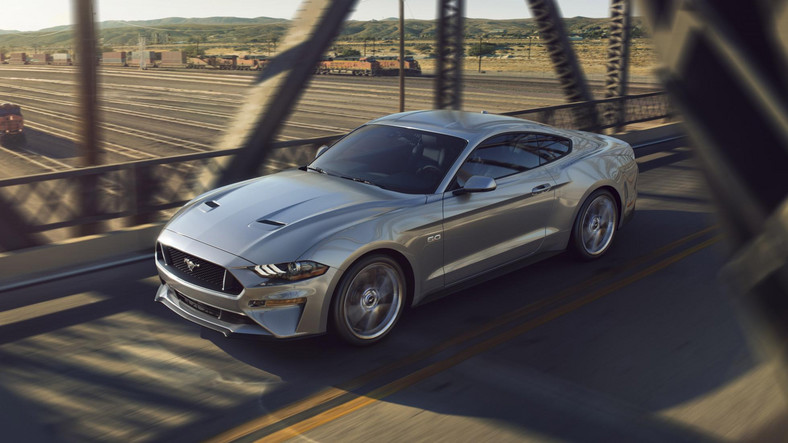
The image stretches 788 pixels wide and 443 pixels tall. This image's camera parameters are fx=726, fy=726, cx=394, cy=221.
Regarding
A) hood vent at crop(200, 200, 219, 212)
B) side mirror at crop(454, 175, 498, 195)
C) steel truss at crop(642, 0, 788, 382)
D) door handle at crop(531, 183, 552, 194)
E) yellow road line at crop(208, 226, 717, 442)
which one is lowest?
yellow road line at crop(208, 226, 717, 442)

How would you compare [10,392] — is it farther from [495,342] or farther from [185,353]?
[495,342]

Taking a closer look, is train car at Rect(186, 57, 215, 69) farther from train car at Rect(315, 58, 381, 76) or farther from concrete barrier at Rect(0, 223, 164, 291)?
concrete barrier at Rect(0, 223, 164, 291)

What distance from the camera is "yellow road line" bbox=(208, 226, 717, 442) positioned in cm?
422

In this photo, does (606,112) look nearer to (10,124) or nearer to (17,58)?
(10,124)

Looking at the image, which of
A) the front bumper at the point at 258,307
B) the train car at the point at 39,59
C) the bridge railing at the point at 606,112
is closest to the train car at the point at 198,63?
the train car at the point at 39,59

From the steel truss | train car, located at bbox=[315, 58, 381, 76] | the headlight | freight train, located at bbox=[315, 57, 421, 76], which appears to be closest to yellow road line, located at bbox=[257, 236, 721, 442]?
the headlight

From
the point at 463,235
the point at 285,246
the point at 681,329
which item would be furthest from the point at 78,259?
the point at 681,329

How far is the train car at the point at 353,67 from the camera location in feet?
253

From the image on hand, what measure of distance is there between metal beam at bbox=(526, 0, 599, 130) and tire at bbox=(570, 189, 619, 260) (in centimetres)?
707

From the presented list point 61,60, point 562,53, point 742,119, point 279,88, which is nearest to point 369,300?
point 742,119

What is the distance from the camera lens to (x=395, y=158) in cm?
638

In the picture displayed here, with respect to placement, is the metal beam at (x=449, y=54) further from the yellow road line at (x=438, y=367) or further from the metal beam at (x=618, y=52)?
the yellow road line at (x=438, y=367)

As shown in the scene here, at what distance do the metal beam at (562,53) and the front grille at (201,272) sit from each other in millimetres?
10206

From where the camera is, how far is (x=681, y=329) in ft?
18.8
